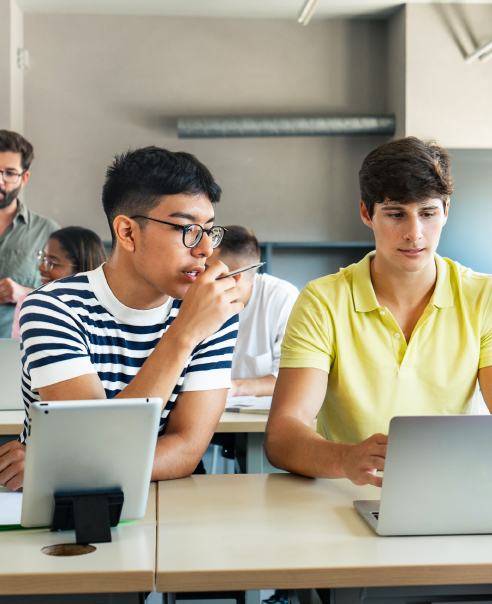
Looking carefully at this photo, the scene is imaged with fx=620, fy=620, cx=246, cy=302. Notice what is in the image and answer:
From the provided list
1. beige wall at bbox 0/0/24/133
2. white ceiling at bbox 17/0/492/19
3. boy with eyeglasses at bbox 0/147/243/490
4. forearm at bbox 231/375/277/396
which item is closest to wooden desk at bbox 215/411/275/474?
forearm at bbox 231/375/277/396

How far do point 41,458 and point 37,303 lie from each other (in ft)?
1.69

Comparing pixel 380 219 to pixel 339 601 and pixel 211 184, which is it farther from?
pixel 339 601

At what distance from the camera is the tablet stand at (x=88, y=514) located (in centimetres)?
96

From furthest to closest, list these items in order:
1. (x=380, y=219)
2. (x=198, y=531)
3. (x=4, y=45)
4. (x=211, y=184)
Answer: (x=4, y=45) < (x=380, y=219) < (x=211, y=184) < (x=198, y=531)

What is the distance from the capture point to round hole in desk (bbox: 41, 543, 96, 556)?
0.91 meters

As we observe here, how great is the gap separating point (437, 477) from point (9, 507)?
2.40 ft

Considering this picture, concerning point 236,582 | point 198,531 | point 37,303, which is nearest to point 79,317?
point 37,303

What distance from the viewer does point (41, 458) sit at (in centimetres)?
94

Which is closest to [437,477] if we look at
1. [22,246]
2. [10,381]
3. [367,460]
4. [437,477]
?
[437,477]

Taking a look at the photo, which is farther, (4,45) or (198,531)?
(4,45)

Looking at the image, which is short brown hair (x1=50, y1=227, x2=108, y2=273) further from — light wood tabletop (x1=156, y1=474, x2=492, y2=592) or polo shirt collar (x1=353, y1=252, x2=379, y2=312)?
light wood tabletop (x1=156, y1=474, x2=492, y2=592)

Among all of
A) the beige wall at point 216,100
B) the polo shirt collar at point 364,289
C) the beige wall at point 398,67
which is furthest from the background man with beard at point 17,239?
the beige wall at point 398,67

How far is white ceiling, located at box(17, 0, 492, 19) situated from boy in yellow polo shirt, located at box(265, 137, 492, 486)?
3669mm

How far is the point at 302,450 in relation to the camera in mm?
1312
